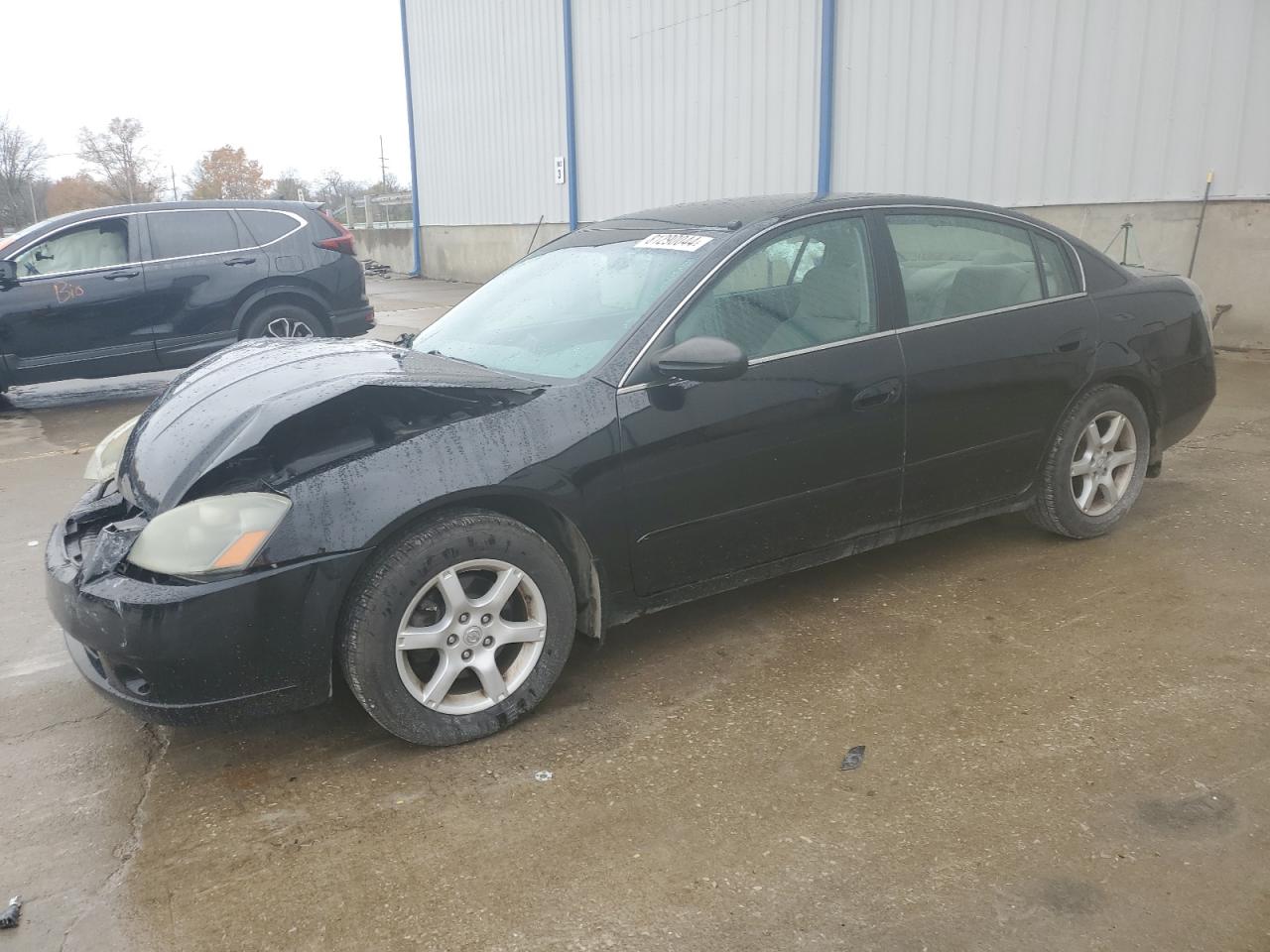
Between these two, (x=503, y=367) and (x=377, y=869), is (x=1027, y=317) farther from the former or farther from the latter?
(x=377, y=869)

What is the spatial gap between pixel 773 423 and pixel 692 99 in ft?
37.6

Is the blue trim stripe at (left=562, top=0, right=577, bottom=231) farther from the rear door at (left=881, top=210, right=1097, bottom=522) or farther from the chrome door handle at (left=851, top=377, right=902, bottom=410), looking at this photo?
the chrome door handle at (left=851, top=377, right=902, bottom=410)

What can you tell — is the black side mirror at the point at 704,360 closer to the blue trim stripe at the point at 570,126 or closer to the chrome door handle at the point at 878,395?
the chrome door handle at the point at 878,395

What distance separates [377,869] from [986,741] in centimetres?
173

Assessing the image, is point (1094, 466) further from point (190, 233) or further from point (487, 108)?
point (487, 108)

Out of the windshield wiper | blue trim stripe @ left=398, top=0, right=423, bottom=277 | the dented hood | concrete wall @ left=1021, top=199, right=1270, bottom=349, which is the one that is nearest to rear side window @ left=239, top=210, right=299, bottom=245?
the dented hood

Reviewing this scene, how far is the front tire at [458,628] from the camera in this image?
280cm

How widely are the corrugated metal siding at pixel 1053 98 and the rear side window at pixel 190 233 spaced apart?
657 centimetres

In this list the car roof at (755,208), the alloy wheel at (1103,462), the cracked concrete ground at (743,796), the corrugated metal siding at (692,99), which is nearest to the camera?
the cracked concrete ground at (743,796)

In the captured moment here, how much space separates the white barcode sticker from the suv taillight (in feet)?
20.0

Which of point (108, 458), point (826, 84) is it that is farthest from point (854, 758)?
point (826, 84)

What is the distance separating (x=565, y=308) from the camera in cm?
374

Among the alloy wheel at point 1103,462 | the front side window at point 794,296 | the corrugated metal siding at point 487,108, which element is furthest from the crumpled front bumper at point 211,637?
the corrugated metal siding at point 487,108

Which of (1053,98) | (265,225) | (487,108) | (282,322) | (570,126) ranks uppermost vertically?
(487,108)
